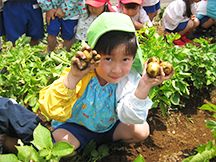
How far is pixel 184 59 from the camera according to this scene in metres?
2.28

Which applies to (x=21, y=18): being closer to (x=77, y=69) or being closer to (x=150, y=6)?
(x=77, y=69)

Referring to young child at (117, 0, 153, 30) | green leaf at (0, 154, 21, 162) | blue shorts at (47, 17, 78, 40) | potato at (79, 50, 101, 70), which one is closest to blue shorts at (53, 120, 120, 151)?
potato at (79, 50, 101, 70)

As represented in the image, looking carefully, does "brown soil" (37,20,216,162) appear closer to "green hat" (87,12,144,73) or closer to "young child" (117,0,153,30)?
"green hat" (87,12,144,73)

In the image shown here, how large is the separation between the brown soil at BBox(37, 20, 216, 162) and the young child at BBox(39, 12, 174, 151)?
224 millimetres

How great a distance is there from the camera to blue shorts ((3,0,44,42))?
107 inches

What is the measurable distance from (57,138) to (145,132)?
76 cm

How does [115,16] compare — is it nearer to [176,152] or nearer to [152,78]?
[152,78]

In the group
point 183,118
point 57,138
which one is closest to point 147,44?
point 183,118

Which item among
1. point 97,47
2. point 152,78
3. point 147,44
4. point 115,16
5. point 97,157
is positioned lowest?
point 97,157

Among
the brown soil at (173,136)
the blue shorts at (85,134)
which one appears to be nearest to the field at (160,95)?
the brown soil at (173,136)

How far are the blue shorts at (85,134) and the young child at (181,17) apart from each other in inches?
111

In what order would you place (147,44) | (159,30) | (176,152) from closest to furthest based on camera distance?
(176,152) → (147,44) → (159,30)

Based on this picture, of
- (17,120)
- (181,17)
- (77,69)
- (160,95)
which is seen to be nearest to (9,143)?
(17,120)

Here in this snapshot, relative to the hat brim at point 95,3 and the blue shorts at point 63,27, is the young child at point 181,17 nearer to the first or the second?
the hat brim at point 95,3
